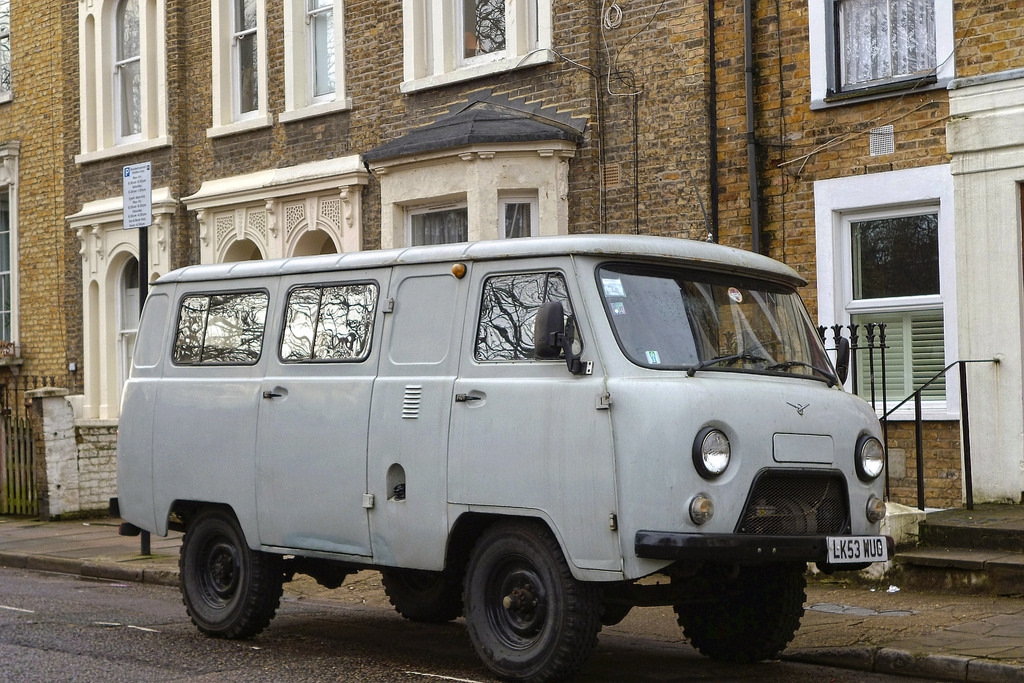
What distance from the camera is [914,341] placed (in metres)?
13.1

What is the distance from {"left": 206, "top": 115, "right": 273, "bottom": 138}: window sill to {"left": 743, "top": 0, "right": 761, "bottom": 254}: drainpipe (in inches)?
287

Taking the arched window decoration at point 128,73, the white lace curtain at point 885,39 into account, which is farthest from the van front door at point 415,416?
the arched window decoration at point 128,73

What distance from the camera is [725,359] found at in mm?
7742

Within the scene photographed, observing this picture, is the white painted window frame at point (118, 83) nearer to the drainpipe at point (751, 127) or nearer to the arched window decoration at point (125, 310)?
the arched window decoration at point (125, 310)

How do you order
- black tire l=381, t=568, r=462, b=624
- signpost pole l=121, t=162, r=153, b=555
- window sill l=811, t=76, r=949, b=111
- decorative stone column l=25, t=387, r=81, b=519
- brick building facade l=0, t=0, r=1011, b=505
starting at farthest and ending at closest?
decorative stone column l=25, t=387, r=81, b=519 < signpost pole l=121, t=162, r=153, b=555 < window sill l=811, t=76, r=949, b=111 < brick building facade l=0, t=0, r=1011, b=505 < black tire l=381, t=568, r=462, b=624

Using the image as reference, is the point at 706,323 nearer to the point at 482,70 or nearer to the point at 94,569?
the point at 94,569

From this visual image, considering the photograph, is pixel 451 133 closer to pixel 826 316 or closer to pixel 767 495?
pixel 826 316

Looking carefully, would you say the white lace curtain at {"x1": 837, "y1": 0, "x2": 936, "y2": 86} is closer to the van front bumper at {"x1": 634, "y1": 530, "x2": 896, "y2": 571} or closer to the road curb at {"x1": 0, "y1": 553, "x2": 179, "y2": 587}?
the van front bumper at {"x1": 634, "y1": 530, "x2": 896, "y2": 571}

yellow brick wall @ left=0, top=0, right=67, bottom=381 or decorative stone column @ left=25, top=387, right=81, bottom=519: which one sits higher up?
yellow brick wall @ left=0, top=0, right=67, bottom=381

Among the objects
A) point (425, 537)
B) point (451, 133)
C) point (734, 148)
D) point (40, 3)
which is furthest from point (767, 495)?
point (40, 3)

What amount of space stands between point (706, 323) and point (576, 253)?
0.84 m

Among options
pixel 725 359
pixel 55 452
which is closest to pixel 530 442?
pixel 725 359

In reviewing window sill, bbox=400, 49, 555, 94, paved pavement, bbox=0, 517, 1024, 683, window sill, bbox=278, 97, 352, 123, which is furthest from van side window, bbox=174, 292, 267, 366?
window sill, bbox=278, 97, 352, 123

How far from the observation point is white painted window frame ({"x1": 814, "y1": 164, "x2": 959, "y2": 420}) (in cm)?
1261
